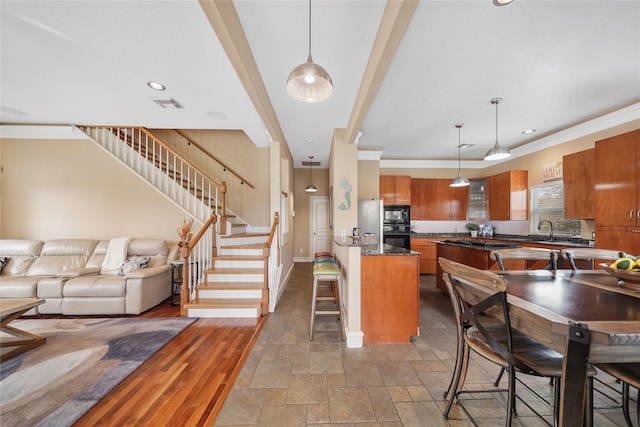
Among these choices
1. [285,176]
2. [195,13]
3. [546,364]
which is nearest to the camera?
[546,364]

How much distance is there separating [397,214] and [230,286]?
149 inches

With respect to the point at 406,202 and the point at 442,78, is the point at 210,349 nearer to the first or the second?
the point at 442,78

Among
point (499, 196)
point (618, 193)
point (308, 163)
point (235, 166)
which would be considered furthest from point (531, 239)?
point (235, 166)

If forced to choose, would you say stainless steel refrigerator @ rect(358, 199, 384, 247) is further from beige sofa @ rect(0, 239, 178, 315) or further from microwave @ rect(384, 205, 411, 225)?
beige sofa @ rect(0, 239, 178, 315)

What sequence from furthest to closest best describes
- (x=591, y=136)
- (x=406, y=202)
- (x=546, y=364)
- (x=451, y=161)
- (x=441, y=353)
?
(x=451, y=161), (x=406, y=202), (x=591, y=136), (x=441, y=353), (x=546, y=364)

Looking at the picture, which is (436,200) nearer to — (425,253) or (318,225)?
(425,253)

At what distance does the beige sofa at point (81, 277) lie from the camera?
118 inches

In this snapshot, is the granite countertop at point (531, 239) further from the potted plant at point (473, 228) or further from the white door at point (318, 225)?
the white door at point (318, 225)

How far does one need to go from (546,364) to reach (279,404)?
1.58 m

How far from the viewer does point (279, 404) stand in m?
1.55

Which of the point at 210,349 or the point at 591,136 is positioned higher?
the point at 591,136

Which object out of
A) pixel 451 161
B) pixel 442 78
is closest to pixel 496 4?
pixel 442 78

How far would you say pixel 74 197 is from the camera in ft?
13.6

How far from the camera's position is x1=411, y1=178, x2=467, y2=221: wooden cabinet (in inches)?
226
